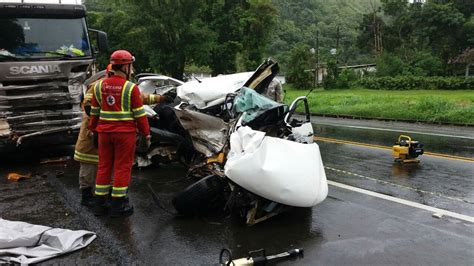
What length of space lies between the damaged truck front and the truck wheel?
14.4ft

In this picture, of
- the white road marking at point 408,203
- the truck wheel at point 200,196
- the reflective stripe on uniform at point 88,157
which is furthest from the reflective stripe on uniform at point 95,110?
the white road marking at point 408,203

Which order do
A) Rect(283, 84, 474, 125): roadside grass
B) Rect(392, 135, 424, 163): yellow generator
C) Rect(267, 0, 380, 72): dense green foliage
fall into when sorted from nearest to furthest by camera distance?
Rect(392, 135, 424, 163): yellow generator, Rect(283, 84, 474, 125): roadside grass, Rect(267, 0, 380, 72): dense green foliage

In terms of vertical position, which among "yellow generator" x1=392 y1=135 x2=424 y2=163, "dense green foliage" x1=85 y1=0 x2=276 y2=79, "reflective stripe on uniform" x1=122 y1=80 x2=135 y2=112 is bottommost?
"yellow generator" x1=392 y1=135 x2=424 y2=163

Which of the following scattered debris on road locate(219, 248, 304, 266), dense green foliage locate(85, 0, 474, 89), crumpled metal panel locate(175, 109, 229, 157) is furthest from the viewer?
Answer: dense green foliage locate(85, 0, 474, 89)

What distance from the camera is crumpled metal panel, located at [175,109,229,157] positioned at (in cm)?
644

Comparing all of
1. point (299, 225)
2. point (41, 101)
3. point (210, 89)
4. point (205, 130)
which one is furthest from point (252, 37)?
point (299, 225)

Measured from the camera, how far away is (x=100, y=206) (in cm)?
562

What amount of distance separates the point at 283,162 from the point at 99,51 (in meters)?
6.73

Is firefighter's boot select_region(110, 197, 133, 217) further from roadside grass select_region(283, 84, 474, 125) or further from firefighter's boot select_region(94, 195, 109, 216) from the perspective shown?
roadside grass select_region(283, 84, 474, 125)

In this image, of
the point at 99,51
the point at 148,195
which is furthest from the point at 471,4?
the point at 148,195

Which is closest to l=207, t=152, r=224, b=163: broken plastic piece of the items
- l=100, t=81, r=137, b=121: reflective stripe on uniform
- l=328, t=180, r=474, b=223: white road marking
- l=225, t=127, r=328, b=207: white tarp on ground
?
l=225, t=127, r=328, b=207: white tarp on ground

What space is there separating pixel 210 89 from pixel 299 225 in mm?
2509

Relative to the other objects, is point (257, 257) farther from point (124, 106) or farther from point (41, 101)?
point (41, 101)

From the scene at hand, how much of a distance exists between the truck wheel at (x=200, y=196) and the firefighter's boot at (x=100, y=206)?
0.92m
